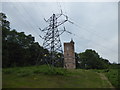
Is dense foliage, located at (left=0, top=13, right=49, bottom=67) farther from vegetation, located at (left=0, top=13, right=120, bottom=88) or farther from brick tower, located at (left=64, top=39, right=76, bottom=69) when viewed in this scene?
brick tower, located at (left=64, top=39, right=76, bottom=69)

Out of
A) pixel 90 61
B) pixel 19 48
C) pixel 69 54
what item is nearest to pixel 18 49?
pixel 19 48

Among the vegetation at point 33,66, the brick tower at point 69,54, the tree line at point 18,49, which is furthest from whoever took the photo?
the brick tower at point 69,54

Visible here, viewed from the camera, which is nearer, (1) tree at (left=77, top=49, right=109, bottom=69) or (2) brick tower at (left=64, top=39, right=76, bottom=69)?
(2) brick tower at (left=64, top=39, right=76, bottom=69)

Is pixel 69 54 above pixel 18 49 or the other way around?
the other way around

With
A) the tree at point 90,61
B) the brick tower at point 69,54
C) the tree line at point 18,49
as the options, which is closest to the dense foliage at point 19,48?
the tree line at point 18,49

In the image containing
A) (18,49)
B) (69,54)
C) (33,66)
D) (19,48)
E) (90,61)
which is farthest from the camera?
(90,61)

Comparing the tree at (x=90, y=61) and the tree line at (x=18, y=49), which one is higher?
the tree line at (x=18, y=49)

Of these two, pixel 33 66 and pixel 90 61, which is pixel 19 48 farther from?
pixel 90 61

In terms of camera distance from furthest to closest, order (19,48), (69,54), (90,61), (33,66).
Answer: (90,61) < (69,54) < (19,48) < (33,66)

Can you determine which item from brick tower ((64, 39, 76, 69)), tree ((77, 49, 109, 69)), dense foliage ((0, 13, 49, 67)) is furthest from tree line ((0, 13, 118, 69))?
tree ((77, 49, 109, 69))

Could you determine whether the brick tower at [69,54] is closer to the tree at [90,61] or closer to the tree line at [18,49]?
the tree line at [18,49]

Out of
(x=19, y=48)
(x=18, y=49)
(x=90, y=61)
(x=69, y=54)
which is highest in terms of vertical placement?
(x=19, y=48)

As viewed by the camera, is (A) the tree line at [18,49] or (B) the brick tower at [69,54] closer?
(A) the tree line at [18,49]

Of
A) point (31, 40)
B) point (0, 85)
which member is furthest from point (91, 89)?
point (31, 40)
